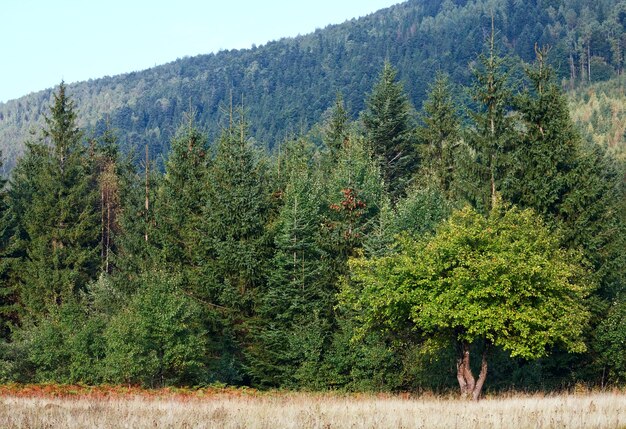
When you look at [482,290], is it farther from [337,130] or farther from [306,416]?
[337,130]

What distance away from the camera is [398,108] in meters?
59.8

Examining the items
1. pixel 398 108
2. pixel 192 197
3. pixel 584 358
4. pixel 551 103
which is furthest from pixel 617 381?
pixel 398 108

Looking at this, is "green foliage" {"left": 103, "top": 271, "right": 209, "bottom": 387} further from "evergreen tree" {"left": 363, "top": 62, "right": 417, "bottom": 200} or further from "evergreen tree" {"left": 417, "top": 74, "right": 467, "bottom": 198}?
"evergreen tree" {"left": 363, "top": 62, "right": 417, "bottom": 200}

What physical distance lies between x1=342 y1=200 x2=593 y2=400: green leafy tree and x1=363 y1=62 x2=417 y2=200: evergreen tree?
111 ft

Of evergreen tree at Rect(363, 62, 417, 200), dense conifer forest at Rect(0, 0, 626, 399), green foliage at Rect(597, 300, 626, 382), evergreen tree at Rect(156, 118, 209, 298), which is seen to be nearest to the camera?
dense conifer forest at Rect(0, 0, 626, 399)

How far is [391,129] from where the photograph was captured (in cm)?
5956

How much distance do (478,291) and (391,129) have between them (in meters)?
38.3

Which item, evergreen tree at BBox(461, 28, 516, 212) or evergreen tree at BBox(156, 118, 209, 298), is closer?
evergreen tree at BBox(461, 28, 516, 212)

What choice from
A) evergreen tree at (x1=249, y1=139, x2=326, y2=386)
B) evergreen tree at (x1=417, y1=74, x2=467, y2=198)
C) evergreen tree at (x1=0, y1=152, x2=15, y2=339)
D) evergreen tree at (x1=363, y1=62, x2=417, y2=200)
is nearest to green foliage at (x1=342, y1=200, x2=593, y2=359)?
evergreen tree at (x1=249, y1=139, x2=326, y2=386)

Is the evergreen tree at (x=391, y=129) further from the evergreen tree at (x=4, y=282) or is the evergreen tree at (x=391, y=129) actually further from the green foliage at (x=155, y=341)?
the evergreen tree at (x=4, y=282)

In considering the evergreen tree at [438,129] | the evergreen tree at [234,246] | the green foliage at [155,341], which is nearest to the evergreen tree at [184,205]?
the evergreen tree at [234,246]

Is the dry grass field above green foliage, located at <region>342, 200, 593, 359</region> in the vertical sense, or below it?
below

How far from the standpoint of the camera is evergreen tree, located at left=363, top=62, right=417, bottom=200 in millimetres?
59031

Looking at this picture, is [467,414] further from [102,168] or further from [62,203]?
[102,168]
